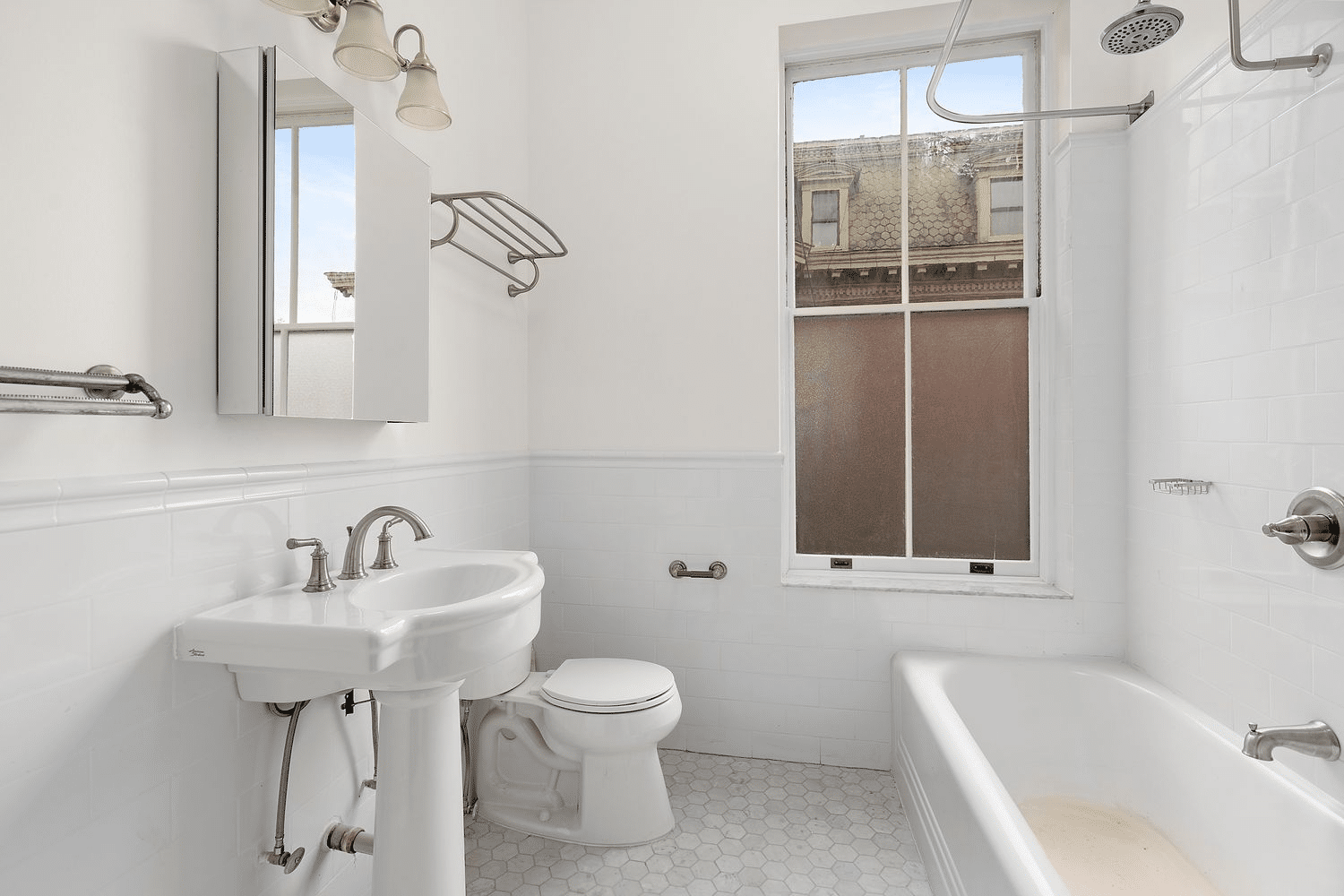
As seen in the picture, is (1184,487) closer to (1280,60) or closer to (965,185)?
(1280,60)

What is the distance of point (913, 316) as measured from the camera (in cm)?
238

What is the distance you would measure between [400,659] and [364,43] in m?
1.19

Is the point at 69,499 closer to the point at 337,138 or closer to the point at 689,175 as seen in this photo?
the point at 337,138

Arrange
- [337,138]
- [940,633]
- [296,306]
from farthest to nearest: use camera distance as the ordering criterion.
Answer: [940,633], [337,138], [296,306]

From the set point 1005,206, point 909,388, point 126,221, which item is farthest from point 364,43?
point 1005,206

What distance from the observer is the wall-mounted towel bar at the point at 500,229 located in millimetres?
1820

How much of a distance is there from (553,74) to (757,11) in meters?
0.76

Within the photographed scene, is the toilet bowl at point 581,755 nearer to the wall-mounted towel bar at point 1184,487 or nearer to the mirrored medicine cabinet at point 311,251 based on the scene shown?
the mirrored medicine cabinet at point 311,251

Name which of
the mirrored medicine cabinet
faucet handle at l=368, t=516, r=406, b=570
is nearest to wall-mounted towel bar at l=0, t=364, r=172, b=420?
the mirrored medicine cabinet

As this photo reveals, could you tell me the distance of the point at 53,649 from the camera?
3.15ft

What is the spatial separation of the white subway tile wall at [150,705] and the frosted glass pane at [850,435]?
1.52 m

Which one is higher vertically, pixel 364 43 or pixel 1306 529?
pixel 364 43

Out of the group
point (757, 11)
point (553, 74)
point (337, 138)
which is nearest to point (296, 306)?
point (337, 138)

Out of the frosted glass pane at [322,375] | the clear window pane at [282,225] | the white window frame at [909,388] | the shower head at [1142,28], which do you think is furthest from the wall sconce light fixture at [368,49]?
the shower head at [1142,28]
